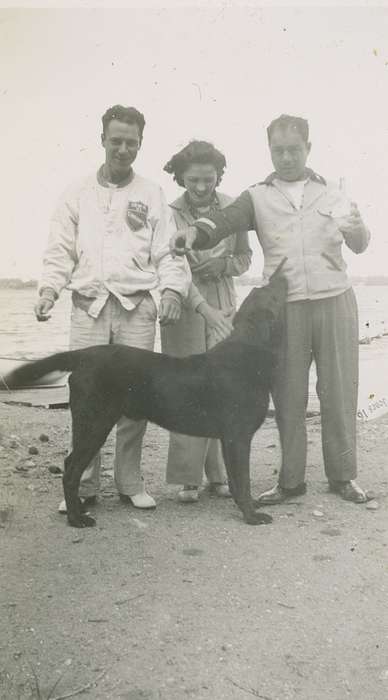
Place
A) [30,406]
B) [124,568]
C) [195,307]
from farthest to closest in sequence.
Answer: [30,406]
[195,307]
[124,568]

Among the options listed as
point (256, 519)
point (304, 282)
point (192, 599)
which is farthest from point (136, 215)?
point (192, 599)

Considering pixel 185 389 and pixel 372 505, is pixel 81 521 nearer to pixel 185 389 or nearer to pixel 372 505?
pixel 185 389

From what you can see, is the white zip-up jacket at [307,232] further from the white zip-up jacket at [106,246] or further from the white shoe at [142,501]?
the white shoe at [142,501]

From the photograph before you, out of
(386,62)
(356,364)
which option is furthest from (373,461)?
(386,62)

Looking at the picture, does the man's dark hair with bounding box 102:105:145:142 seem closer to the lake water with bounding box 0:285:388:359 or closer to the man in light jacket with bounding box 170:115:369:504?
the man in light jacket with bounding box 170:115:369:504

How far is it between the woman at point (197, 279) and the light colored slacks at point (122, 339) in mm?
237

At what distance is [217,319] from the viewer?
10.9ft

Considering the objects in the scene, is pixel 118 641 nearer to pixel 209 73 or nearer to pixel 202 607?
pixel 202 607

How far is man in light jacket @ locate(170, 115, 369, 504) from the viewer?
3.25 metres

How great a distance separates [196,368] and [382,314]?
7.00 feet

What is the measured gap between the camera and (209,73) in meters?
3.25

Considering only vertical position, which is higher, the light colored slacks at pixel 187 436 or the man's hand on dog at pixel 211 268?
the man's hand on dog at pixel 211 268

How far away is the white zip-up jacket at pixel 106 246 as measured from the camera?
3162mm

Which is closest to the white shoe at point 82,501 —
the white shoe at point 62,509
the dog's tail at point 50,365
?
the white shoe at point 62,509
